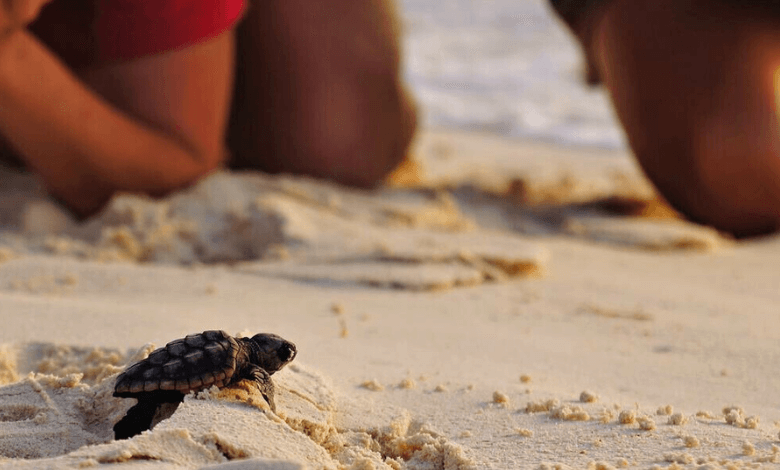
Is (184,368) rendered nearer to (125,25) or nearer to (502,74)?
(125,25)

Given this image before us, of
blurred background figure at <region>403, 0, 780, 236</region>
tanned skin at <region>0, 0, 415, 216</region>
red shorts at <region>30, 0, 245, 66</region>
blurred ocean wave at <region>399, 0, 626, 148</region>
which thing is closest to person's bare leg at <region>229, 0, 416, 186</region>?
tanned skin at <region>0, 0, 415, 216</region>

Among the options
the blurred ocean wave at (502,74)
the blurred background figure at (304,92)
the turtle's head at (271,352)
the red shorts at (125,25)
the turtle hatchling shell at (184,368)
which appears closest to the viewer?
the turtle hatchling shell at (184,368)

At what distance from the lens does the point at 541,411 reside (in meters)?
1.37

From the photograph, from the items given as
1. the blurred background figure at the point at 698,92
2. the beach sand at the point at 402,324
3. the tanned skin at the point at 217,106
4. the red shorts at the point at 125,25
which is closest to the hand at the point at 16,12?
the tanned skin at the point at 217,106

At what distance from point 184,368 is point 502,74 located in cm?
713

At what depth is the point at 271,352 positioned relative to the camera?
4.14 feet

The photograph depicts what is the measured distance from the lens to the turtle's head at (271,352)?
4.09 feet

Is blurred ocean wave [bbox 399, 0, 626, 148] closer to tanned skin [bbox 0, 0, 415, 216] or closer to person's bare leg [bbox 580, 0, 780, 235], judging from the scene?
person's bare leg [bbox 580, 0, 780, 235]

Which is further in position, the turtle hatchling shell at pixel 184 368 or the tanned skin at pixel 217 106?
the tanned skin at pixel 217 106

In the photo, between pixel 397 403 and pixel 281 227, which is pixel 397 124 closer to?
pixel 281 227

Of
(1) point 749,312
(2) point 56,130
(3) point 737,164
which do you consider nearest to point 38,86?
(2) point 56,130

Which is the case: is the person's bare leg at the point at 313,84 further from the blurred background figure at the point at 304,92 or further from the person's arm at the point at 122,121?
the person's arm at the point at 122,121

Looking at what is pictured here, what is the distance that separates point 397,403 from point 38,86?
1.52 metres

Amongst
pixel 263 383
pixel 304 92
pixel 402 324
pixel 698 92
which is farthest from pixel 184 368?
pixel 698 92
